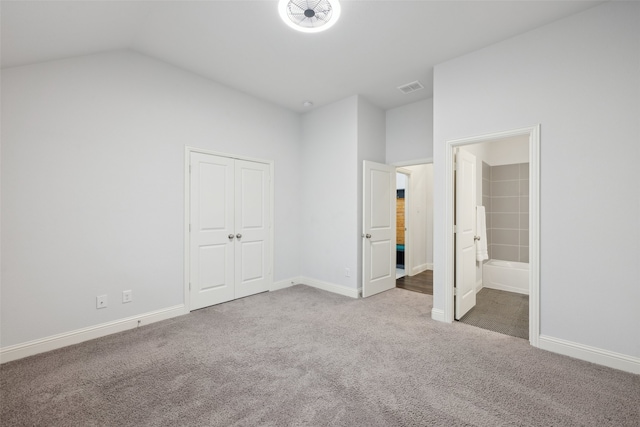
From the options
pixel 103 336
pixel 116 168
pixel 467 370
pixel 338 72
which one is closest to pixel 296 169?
pixel 338 72

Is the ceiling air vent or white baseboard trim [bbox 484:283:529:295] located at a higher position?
the ceiling air vent

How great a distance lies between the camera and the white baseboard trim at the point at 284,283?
175 inches

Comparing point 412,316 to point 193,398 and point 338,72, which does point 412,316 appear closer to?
point 193,398

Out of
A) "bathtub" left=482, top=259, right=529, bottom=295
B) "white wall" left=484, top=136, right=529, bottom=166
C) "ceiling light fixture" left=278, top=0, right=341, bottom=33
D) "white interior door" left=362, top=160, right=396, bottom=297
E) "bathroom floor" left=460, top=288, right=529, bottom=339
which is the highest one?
"ceiling light fixture" left=278, top=0, right=341, bottom=33

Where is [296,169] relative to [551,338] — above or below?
above

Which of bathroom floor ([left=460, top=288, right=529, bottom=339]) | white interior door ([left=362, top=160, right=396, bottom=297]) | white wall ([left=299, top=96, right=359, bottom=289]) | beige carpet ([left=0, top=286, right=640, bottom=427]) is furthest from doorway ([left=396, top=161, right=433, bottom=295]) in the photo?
beige carpet ([left=0, top=286, right=640, bottom=427])

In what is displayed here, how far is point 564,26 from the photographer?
2.46 m

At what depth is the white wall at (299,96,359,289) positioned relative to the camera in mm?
4168

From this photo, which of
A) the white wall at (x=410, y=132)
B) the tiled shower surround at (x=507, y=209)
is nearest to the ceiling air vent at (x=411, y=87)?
the white wall at (x=410, y=132)

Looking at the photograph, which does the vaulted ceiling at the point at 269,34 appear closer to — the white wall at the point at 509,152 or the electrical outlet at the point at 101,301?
the electrical outlet at the point at 101,301

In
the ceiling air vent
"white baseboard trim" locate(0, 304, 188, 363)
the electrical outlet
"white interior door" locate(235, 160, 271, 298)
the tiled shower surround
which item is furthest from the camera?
the tiled shower surround

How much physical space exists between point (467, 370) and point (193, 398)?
201 cm

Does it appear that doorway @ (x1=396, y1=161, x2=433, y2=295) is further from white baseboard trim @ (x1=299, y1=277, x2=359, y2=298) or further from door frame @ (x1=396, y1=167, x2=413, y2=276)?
white baseboard trim @ (x1=299, y1=277, x2=359, y2=298)

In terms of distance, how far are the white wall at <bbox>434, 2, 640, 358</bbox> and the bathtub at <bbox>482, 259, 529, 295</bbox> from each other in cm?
201
